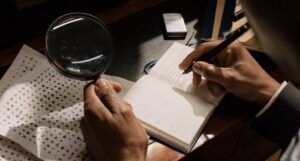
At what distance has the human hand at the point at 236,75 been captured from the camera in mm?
1102

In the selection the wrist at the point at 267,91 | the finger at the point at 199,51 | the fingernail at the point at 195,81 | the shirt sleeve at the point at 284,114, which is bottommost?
the shirt sleeve at the point at 284,114

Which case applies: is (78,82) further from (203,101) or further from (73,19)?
(203,101)

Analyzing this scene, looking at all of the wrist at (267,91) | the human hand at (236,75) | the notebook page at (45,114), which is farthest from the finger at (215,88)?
the notebook page at (45,114)

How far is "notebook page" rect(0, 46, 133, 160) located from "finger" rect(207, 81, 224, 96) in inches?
8.8

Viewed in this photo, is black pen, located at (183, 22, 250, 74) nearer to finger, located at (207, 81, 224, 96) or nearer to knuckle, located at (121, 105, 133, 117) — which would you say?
finger, located at (207, 81, 224, 96)

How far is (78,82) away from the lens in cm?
110

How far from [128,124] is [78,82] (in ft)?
0.85

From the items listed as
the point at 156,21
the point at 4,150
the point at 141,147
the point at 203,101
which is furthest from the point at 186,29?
the point at 4,150

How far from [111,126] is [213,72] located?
0.34m

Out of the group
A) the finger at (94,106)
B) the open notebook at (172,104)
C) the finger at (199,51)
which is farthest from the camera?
the finger at (199,51)

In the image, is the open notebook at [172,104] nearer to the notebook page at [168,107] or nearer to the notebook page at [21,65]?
the notebook page at [168,107]

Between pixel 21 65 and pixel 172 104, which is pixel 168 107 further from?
pixel 21 65

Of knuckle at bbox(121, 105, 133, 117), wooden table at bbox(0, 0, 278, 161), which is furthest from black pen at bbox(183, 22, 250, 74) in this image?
knuckle at bbox(121, 105, 133, 117)

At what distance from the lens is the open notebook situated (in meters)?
1.03
